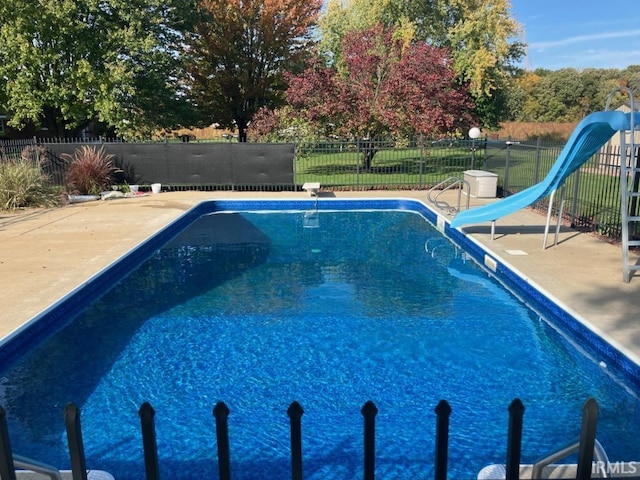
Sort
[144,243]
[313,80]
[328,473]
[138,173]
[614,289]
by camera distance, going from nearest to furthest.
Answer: [328,473] → [614,289] → [144,243] → [138,173] → [313,80]

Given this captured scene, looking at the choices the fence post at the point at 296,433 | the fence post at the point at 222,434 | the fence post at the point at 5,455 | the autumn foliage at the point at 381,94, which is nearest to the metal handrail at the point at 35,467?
the fence post at the point at 5,455

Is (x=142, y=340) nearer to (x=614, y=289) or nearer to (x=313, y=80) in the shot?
(x=614, y=289)

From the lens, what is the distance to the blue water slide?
6.78 metres

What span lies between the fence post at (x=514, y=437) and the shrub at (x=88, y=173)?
14891mm

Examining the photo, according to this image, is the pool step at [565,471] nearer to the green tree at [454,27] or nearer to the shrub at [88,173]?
the shrub at [88,173]

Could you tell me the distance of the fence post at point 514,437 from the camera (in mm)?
1606

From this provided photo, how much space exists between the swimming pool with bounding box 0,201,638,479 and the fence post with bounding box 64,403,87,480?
1840mm

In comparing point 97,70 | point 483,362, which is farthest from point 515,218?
point 97,70

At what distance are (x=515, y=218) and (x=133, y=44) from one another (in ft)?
47.8

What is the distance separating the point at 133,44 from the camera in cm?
1838

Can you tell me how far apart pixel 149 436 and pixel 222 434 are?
24cm

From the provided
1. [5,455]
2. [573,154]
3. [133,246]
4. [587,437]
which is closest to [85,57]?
[133,246]

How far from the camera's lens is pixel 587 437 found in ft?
5.60

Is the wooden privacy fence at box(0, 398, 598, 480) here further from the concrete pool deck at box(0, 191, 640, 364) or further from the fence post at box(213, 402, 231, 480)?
the concrete pool deck at box(0, 191, 640, 364)
